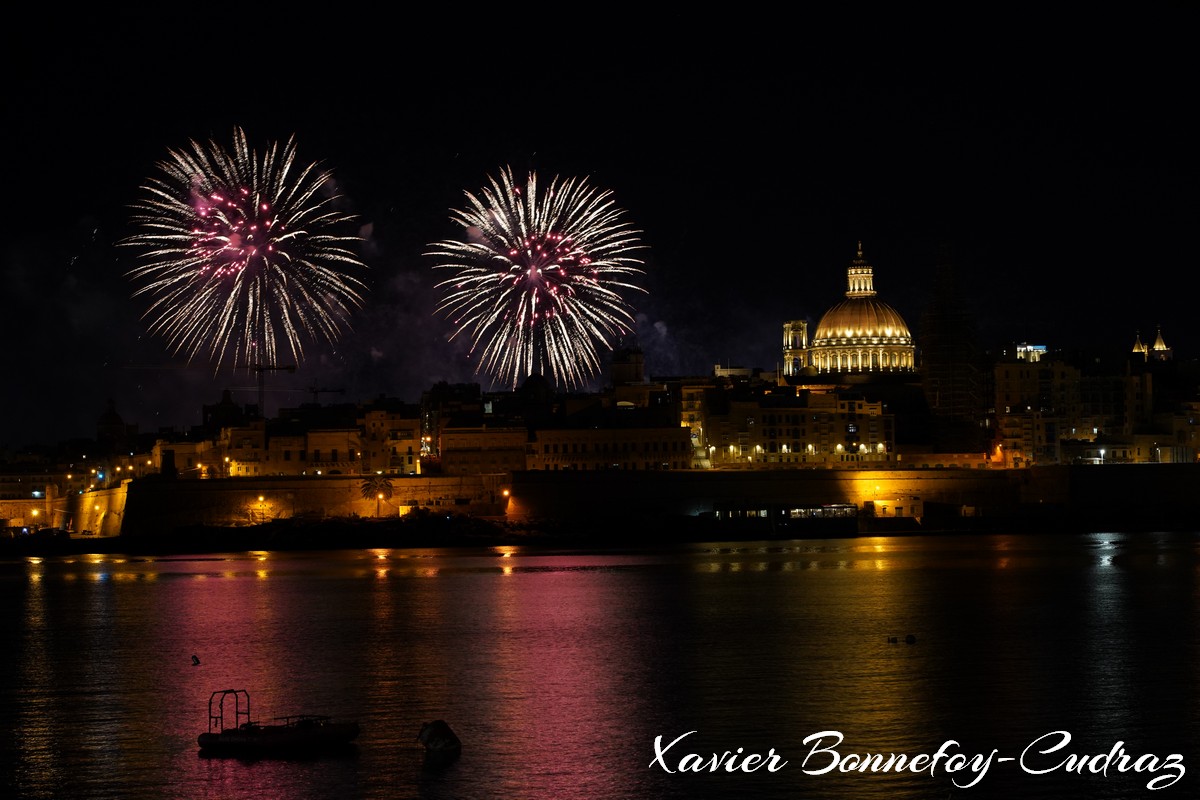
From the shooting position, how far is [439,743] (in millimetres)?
22547

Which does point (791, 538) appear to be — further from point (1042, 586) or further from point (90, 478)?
point (90, 478)

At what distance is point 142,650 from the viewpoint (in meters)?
34.5

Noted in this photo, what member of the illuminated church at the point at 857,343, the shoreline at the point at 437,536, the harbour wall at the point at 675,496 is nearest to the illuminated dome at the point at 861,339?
the illuminated church at the point at 857,343

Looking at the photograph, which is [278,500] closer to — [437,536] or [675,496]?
[437,536]

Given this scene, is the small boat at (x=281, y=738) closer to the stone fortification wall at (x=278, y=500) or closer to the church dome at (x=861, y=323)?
the stone fortification wall at (x=278, y=500)

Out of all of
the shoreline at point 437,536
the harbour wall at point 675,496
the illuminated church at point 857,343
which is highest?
the illuminated church at point 857,343

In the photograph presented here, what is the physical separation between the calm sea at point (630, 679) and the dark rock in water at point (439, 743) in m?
0.30

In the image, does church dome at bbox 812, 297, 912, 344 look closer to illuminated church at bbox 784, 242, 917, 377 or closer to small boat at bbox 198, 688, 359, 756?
illuminated church at bbox 784, 242, 917, 377

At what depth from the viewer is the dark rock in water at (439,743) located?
2245 cm

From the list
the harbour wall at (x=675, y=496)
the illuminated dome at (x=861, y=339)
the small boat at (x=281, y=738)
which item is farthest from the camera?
the illuminated dome at (x=861, y=339)

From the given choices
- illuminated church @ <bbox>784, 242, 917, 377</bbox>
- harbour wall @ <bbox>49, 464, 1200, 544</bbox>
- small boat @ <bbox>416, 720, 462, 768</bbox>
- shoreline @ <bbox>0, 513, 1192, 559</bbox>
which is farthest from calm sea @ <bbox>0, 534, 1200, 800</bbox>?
illuminated church @ <bbox>784, 242, 917, 377</bbox>

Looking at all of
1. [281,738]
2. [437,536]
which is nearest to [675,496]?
[437,536]

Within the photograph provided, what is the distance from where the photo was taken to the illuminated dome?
113312mm

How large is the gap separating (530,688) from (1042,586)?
21.1 m
